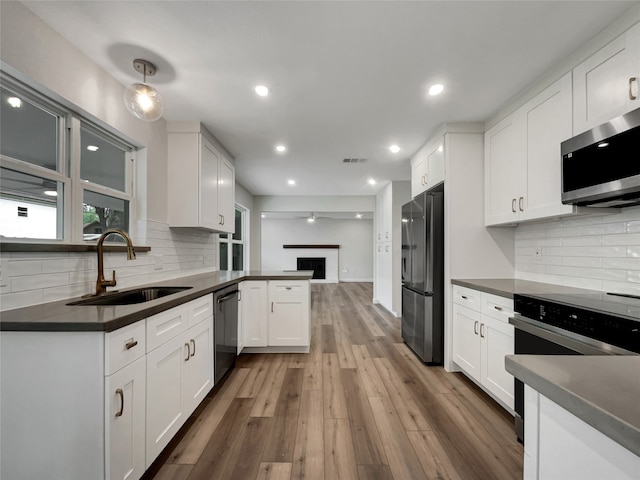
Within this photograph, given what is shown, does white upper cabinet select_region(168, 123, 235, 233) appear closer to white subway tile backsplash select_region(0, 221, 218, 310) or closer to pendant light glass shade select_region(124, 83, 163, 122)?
white subway tile backsplash select_region(0, 221, 218, 310)

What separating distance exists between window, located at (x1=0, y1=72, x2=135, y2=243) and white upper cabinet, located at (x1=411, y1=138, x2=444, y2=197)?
9.54 feet

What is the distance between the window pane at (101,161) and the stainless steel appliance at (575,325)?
2.97 metres

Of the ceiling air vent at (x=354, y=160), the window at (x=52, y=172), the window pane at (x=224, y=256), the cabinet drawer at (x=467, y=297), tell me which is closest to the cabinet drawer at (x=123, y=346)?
the window at (x=52, y=172)

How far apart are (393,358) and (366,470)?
1662mm

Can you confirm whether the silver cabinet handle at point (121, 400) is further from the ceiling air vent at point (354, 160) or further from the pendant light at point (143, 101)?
the ceiling air vent at point (354, 160)

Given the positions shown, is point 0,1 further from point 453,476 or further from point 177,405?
point 453,476

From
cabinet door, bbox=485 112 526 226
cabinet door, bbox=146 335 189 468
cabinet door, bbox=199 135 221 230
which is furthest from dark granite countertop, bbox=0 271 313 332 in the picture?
cabinet door, bbox=485 112 526 226

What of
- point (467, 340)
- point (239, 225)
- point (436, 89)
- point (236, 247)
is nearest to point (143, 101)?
point (436, 89)

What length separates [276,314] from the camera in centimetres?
312

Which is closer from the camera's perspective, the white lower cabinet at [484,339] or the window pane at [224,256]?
the white lower cabinet at [484,339]

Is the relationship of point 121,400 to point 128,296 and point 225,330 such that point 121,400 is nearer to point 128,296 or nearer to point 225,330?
point 128,296

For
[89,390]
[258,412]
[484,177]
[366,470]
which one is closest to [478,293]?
[484,177]

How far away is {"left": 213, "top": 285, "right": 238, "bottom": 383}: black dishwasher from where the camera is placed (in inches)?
91.2

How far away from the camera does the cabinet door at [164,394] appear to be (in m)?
1.42
